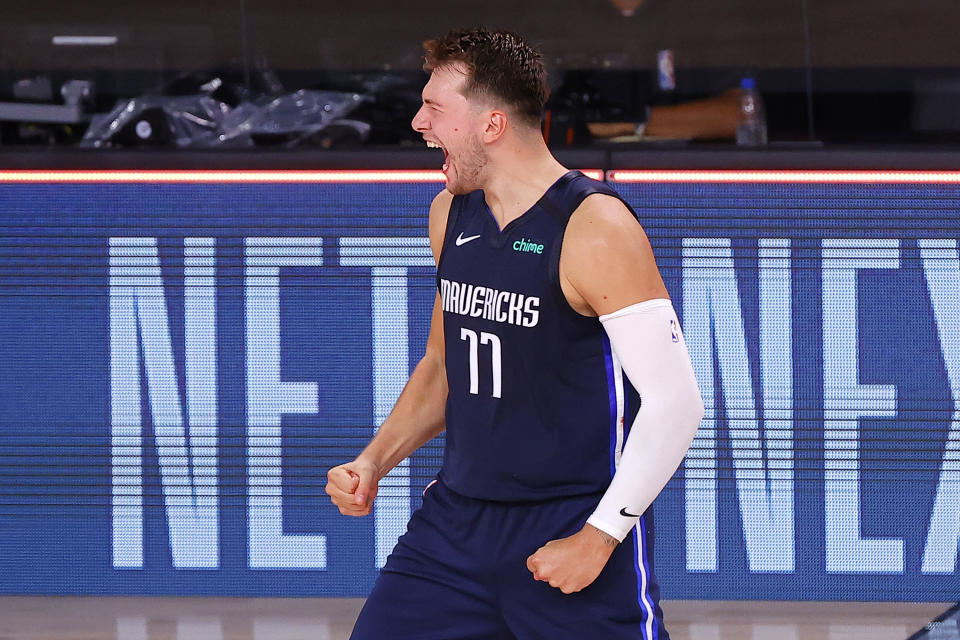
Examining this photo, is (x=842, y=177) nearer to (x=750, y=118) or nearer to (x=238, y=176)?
(x=750, y=118)

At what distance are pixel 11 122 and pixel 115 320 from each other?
79.7 inches

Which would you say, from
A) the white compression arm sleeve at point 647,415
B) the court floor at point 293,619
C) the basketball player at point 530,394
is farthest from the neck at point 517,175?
the court floor at point 293,619

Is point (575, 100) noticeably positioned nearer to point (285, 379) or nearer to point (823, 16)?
point (823, 16)

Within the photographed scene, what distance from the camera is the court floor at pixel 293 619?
150 inches

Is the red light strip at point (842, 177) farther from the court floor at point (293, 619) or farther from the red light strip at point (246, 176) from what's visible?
the court floor at point (293, 619)

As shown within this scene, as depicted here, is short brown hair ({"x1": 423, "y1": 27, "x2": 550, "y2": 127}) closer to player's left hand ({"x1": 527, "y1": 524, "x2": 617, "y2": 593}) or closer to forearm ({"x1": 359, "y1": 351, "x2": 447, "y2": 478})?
forearm ({"x1": 359, "y1": 351, "x2": 447, "y2": 478})

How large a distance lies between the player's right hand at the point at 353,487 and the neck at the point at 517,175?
51 cm

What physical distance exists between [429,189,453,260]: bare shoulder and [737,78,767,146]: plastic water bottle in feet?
10.2

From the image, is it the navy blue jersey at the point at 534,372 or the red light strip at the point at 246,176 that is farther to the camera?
the red light strip at the point at 246,176

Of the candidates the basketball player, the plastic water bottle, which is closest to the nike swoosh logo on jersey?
the basketball player

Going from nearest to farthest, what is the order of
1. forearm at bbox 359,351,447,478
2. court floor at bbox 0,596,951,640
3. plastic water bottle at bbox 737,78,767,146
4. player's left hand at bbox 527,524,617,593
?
player's left hand at bbox 527,524,617,593 < forearm at bbox 359,351,447,478 < court floor at bbox 0,596,951,640 < plastic water bottle at bbox 737,78,767,146

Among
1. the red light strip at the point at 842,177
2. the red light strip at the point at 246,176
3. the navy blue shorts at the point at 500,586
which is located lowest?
the navy blue shorts at the point at 500,586

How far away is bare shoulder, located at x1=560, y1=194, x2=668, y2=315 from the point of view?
2027 mm

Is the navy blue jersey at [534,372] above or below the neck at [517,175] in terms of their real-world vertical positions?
below
